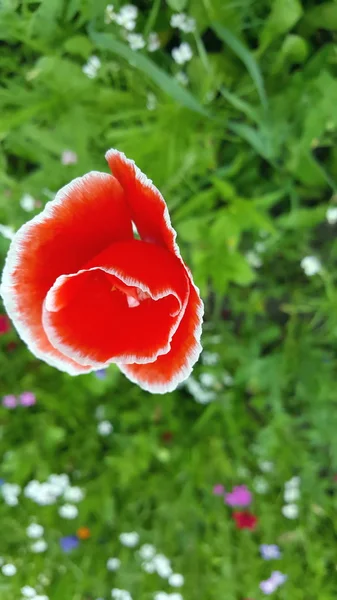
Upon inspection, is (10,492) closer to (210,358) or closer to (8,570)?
(8,570)

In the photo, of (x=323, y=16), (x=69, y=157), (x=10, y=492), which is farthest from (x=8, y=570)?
(x=323, y=16)

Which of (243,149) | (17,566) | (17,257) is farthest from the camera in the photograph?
(17,566)

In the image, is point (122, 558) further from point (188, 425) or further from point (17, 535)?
point (188, 425)

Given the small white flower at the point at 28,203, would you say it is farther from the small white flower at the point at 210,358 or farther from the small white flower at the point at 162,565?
the small white flower at the point at 162,565

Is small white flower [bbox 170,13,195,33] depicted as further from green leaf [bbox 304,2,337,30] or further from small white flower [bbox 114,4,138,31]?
green leaf [bbox 304,2,337,30]

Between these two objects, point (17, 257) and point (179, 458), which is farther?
point (179, 458)

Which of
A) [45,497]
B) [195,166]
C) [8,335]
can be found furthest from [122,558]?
[195,166]
